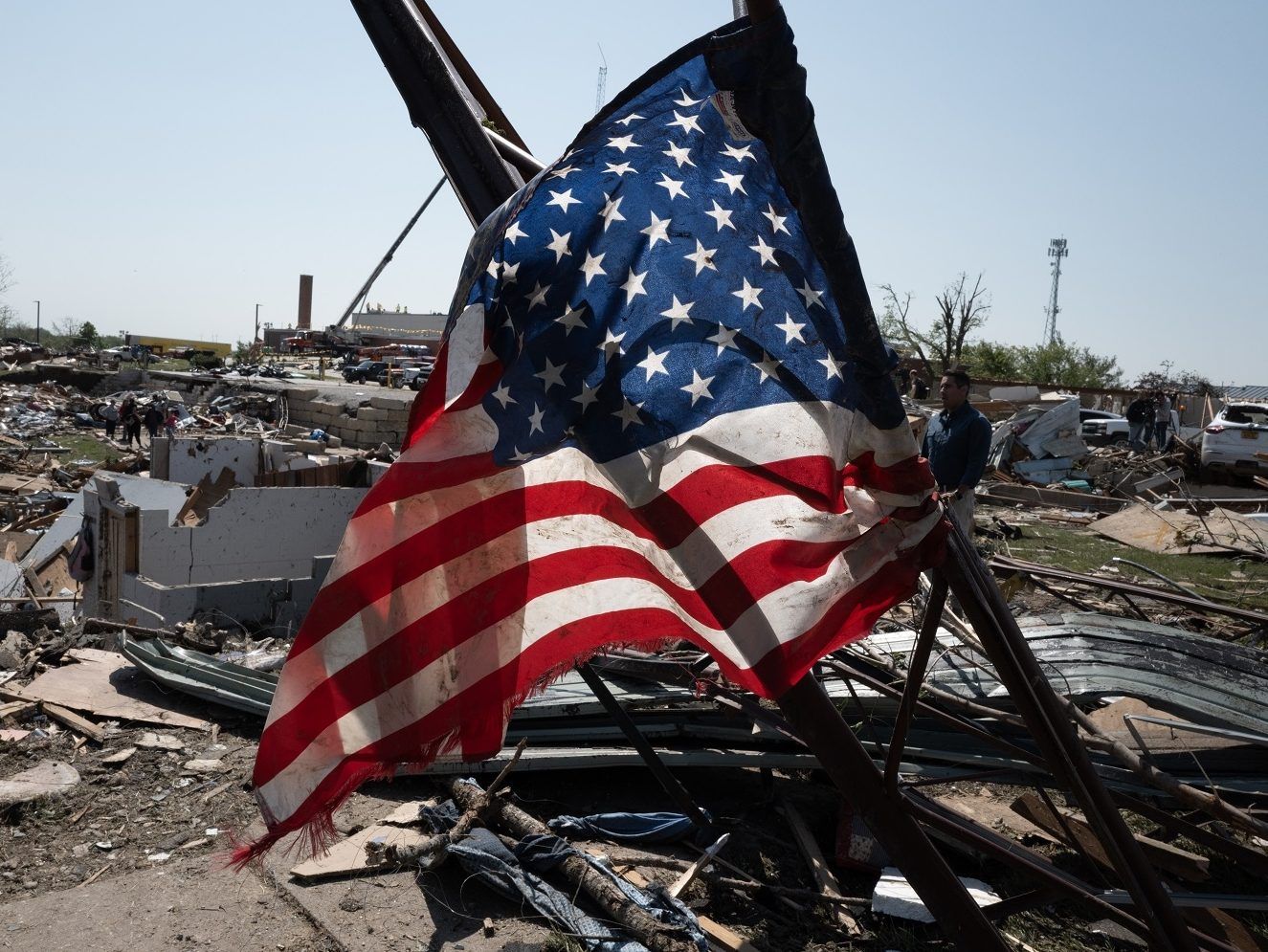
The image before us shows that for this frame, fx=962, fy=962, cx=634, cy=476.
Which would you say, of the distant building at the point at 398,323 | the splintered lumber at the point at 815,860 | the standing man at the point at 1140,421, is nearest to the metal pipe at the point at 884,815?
the splintered lumber at the point at 815,860

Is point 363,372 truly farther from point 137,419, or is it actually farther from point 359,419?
point 359,419

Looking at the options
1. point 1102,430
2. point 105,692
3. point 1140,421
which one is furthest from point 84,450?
point 1102,430

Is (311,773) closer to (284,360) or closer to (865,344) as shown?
(865,344)

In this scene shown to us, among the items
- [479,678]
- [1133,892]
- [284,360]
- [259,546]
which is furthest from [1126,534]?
[284,360]

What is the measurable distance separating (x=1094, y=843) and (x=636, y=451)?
3.67m

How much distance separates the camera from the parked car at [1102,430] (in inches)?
1192

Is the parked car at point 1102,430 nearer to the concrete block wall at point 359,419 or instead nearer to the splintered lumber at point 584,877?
the concrete block wall at point 359,419

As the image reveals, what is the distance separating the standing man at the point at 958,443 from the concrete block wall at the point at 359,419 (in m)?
19.8

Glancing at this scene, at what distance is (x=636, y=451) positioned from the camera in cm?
255

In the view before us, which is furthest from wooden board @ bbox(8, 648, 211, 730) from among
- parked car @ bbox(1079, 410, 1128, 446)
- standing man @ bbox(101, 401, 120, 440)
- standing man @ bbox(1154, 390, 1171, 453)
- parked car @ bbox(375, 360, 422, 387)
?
parked car @ bbox(375, 360, 422, 387)

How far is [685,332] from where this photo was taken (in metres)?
2.53

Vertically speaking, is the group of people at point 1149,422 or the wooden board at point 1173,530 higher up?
the group of people at point 1149,422

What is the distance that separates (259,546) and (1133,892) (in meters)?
9.68

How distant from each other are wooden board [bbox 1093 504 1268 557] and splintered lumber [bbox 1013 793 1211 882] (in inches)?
351
